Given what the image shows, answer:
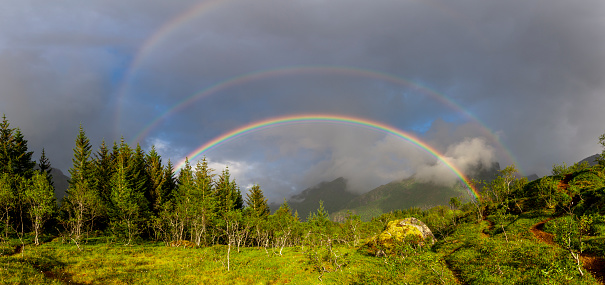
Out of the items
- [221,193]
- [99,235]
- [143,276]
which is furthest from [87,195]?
[221,193]

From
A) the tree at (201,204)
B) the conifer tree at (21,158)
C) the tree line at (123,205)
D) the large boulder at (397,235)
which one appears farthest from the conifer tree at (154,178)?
the large boulder at (397,235)

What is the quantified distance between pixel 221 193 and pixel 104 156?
39.6 meters

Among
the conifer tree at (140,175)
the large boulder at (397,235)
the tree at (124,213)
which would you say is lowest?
the large boulder at (397,235)

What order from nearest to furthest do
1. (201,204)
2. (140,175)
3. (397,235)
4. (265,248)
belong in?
1. (397,235)
2. (265,248)
3. (201,204)
4. (140,175)

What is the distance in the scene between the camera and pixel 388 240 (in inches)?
1941

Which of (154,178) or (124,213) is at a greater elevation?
(154,178)

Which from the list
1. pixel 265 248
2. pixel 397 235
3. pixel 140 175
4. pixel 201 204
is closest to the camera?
pixel 397 235

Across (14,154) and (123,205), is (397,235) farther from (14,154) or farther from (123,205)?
(14,154)

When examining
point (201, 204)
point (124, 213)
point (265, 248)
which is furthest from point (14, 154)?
point (265, 248)

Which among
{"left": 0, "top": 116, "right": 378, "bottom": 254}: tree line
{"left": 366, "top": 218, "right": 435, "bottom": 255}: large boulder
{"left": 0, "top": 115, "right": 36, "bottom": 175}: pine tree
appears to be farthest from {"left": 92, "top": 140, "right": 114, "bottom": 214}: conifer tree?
{"left": 366, "top": 218, "right": 435, "bottom": 255}: large boulder

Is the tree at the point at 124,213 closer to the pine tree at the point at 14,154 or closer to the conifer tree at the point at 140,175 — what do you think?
the conifer tree at the point at 140,175

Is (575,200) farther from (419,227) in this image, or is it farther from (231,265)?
(231,265)

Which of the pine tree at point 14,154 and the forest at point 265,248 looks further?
the pine tree at point 14,154

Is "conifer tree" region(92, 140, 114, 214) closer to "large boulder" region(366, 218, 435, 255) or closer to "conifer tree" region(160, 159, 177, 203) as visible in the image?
"conifer tree" region(160, 159, 177, 203)
